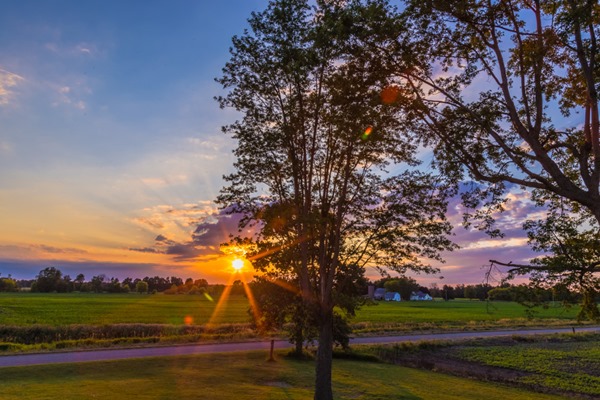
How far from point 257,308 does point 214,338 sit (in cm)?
1096

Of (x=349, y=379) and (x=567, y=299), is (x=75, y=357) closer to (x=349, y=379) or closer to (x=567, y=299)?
(x=349, y=379)

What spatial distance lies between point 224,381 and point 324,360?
20.4 ft

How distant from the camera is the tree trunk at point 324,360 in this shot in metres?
15.2

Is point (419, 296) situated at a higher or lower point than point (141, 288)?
lower

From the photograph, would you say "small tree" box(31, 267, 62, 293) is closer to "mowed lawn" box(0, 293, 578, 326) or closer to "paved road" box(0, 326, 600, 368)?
"mowed lawn" box(0, 293, 578, 326)

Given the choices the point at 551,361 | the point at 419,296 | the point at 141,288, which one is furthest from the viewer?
the point at 419,296

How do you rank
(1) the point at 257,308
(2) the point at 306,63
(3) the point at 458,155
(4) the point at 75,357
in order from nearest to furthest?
(3) the point at 458,155 < (2) the point at 306,63 < (4) the point at 75,357 < (1) the point at 257,308

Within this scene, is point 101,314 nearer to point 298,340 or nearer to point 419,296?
point 298,340

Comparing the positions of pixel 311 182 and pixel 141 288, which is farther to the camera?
pixel 141 288

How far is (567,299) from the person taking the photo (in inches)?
446

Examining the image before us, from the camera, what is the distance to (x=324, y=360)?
15.6 metres

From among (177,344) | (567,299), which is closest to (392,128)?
(567,299)

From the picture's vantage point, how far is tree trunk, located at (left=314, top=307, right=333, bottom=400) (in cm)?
1525

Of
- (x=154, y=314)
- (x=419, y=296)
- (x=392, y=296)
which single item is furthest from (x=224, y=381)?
(x=419, y=296)
